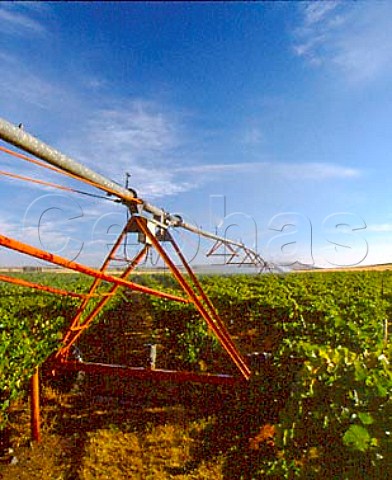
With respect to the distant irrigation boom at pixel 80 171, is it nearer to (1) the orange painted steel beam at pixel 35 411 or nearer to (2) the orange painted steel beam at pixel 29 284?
(2) the orange painted steel beam at pixel 29 284

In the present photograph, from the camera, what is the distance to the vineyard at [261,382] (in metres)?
3.99

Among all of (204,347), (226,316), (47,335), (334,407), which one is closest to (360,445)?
(334,407)

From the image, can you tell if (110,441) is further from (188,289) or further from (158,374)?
(188,289)

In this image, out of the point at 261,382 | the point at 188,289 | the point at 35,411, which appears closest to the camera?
the point at 188,289

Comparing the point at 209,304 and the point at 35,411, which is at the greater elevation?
the point at 209,304

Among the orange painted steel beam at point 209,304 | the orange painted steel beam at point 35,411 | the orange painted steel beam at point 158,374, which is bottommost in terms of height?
the orange painted steel beam at point 35,411

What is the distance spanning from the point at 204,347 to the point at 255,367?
3.56 meters

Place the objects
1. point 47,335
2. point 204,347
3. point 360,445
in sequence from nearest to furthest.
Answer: point 360,445
point 47,335
point 204,347

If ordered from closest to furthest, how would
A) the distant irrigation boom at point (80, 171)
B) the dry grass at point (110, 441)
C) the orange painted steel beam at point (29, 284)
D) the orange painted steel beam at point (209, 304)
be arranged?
the distant irrigation boom at point (80, 171)
the orange painted steel beam at point (29, 284)
the dry grass at point (110, 441)
the orange painted steel beam at point (209, 304)

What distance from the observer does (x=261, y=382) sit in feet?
24.7

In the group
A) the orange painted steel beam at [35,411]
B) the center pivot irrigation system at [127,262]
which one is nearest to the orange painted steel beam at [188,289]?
the center pivot irrigation system at [127,262]

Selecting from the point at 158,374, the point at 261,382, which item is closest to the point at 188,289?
the point at 158,374

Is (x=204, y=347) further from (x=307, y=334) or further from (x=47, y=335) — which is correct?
(x=47, y=335)

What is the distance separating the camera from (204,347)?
36.3 ft
